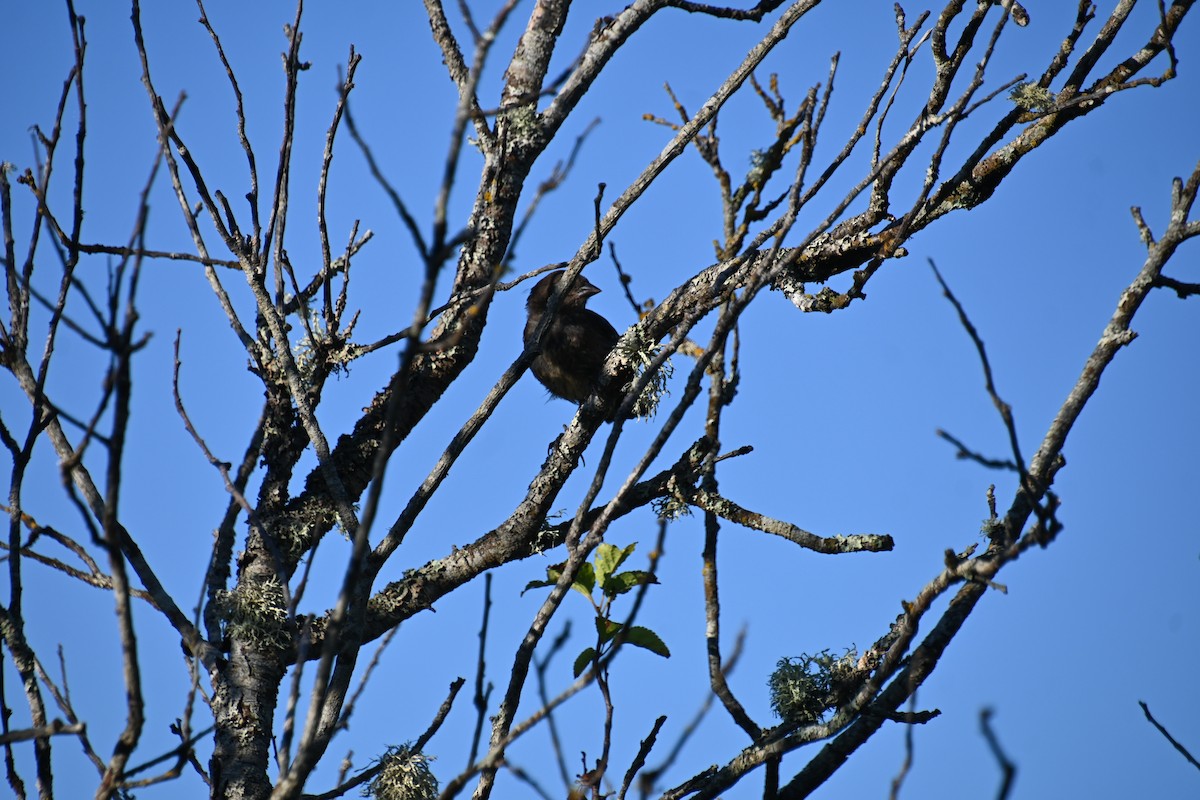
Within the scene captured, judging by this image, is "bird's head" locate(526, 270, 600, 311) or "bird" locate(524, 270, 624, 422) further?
"bird's head" locate(526, 270, 600, 311)

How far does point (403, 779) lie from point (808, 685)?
1.08 meters

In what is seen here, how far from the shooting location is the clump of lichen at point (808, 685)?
2.90 metres

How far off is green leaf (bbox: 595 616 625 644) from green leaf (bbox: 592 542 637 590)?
13 cm

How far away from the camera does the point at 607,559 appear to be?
3008 mm

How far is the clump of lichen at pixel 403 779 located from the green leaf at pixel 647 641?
0.63m

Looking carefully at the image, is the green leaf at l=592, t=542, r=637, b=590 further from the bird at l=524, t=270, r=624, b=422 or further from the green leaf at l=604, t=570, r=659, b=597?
the bird at l=524, t=270, r=624, b=422

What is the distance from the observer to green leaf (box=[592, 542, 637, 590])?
9.86 ft

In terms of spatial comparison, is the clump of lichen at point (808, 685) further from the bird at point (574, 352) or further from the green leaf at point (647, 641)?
the bird at point (574, 352)

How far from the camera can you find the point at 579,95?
3.26 meters

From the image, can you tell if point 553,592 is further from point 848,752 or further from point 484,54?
point 484,54

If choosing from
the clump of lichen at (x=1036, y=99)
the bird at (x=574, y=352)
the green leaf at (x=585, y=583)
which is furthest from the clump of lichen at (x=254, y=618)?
the clump of lichen at (x=1036, y=99)

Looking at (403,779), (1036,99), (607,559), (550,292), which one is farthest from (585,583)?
(550,292)

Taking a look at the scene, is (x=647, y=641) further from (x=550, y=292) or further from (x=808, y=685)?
(x=550, y=292)

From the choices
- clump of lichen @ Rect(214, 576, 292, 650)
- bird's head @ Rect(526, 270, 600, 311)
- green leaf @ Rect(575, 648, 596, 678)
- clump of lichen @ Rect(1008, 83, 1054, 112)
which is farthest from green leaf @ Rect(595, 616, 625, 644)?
bird's head @ Rect(526, 270, 600, 311)
